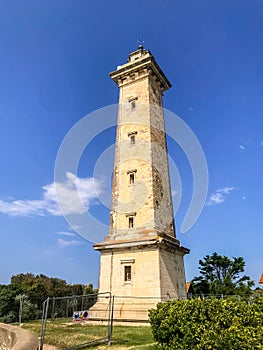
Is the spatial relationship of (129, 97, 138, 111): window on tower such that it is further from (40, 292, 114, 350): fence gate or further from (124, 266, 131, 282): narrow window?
(40, 292, 114, 350): fence gate

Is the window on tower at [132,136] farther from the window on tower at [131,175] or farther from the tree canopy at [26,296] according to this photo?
the tree canopy at [26,296]

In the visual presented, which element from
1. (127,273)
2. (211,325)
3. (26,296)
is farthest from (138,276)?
(26,296)

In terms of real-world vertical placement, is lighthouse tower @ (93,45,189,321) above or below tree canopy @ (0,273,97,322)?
above

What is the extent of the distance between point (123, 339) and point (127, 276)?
226 inches

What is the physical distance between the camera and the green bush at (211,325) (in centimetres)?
519

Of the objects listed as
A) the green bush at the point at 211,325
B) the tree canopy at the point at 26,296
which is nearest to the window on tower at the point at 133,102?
the green bush at the point at 211,325

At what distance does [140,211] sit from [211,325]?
10.1 metres

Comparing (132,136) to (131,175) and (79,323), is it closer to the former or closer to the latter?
(131,175)

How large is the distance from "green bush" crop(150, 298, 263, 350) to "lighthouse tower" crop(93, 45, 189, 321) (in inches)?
214

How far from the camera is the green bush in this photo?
519 centimetres

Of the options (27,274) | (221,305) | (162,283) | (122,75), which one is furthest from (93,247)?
(27,274)

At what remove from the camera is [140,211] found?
15664mm

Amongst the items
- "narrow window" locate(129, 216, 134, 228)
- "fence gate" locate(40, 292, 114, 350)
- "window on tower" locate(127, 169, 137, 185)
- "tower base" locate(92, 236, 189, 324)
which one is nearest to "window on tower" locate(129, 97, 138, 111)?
"window on tower" locate(127, 169, 137, 185)

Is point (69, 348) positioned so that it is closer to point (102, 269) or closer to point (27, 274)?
point (102, 269)
